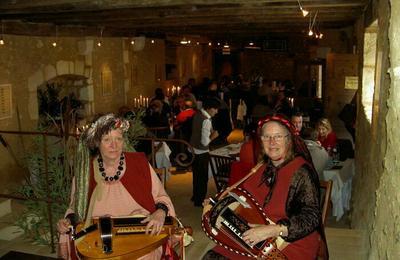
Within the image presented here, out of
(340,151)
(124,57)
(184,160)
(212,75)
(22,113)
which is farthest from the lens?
(212,75)

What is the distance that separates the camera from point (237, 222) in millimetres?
2373

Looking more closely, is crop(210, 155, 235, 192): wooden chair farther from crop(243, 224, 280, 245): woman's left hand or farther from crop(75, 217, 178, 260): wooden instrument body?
crop(243, 224, 280, 245): woman's left hand

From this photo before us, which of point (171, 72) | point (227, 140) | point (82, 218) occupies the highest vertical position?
point (171, 72)

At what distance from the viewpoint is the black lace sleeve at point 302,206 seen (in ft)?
7.76

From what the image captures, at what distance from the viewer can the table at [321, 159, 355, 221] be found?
4.98 metres

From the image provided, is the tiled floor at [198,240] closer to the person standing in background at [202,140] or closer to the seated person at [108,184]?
the person standing in background at [202,140]

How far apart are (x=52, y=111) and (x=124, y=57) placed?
2.72 metres

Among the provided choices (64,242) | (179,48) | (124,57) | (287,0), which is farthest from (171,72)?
(64,242)

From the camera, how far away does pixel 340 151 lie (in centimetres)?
582

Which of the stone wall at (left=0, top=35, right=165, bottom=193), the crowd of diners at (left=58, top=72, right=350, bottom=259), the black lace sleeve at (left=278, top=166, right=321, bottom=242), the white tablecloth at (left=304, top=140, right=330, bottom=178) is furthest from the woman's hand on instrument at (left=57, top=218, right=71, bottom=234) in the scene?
the white tablecloth at (left=304, top=140, right=330, bottom=178)

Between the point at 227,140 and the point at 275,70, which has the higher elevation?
the point at 275,70

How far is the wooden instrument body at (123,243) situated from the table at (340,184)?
2935 millimetres

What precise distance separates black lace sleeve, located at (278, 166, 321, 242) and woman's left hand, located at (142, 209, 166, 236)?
63cm

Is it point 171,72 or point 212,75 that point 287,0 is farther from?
point 212,75
